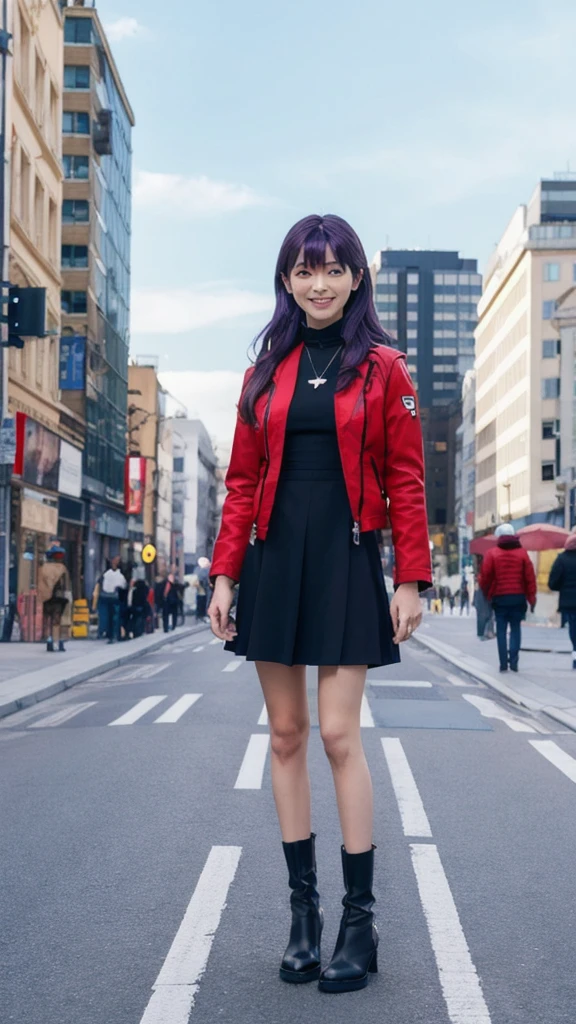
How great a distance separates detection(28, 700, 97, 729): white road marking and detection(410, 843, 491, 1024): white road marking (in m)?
6.64

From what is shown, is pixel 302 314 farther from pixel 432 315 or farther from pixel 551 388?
pixel 432 315

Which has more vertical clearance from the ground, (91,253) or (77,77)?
(77,77)

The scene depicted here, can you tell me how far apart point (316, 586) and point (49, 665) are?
16.7 meters

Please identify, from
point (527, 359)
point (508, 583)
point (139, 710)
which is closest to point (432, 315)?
point (527, 359)

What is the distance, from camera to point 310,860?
4.37 metres

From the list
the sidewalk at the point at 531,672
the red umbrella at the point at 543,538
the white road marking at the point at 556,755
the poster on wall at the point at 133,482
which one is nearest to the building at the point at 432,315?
the poster on wall at the point at 133,482

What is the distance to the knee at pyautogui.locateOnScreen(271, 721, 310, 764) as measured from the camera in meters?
4.36

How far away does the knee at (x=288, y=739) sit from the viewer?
4.36 m

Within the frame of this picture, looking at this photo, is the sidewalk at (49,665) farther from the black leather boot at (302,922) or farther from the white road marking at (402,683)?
the black leather boot at (302,922)

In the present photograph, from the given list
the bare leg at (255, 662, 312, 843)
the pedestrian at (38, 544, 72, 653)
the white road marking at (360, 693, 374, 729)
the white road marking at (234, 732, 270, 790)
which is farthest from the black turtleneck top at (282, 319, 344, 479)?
the pedestrian at (38, 544, 72, 653)

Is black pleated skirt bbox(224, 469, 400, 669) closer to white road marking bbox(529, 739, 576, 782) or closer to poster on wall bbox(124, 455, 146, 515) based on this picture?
white road marking bbox(529, 739, 576, 782)

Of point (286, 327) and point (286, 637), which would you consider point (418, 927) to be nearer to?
point (286, 637)

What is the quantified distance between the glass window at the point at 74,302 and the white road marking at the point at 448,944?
51.1 meters

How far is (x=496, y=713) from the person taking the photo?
13234 mm
